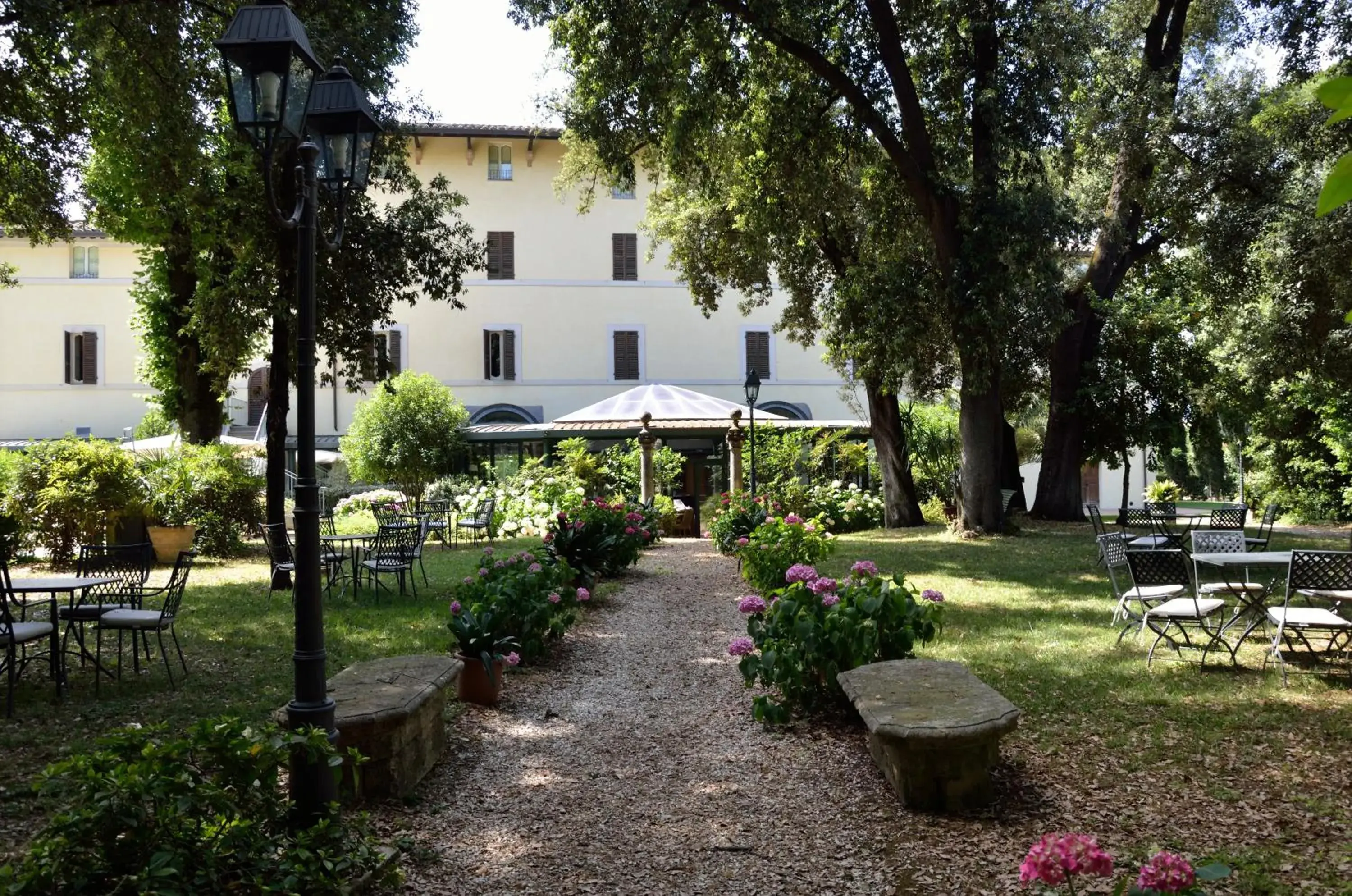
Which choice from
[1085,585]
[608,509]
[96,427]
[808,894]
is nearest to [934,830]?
[808,894]

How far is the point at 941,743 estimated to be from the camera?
4.11 metres

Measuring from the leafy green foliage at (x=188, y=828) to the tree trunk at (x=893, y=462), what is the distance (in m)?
16.3

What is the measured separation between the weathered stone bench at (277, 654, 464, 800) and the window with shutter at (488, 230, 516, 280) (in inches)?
1035

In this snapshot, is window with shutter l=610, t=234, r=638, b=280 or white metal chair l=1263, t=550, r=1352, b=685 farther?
window with shutter l=610, t=234, r=638, b=280

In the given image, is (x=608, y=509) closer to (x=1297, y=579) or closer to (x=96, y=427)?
(x=1297, y=579)

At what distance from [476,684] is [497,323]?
990 inches

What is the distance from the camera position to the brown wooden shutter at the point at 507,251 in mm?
30516

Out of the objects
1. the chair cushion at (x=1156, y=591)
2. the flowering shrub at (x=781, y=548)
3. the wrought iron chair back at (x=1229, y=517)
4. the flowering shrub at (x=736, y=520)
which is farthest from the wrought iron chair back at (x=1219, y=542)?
the flowering shrub at (x=736, y=520)

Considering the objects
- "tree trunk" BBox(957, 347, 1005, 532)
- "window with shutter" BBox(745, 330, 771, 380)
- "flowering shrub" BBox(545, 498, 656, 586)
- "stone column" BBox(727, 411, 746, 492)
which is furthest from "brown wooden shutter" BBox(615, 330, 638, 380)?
"flowering shrub" BBox(545, 498, 656, 586)

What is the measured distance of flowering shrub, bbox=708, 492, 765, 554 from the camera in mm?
13852

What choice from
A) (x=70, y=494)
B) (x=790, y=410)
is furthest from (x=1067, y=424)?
(x=70, y=494)

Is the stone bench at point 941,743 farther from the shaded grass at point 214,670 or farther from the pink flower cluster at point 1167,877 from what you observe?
the shaded grass at point 214,670

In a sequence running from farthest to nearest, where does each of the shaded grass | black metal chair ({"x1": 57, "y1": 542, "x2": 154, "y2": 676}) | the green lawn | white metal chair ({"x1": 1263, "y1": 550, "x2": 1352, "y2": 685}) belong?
black metal chair ({"x1": 57, "y1": 542, "x2": 154, "y2": 676}), white metal chair ({"x1": 1263, "y1": 550, "x2": 1352, "y2": 685}), the shaded grass, the green lawn

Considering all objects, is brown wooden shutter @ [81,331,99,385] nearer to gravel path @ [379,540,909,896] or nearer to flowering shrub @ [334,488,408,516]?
flowering shrub @ [334,488,408,516]
